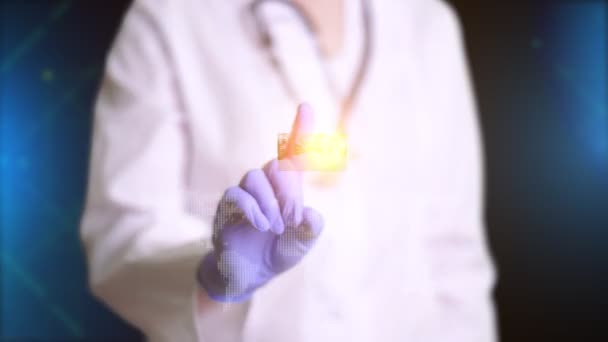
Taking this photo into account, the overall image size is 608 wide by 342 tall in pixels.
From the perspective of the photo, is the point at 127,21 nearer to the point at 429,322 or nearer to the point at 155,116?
the point at 155,116

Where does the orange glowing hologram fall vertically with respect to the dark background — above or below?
above

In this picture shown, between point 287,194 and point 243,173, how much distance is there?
0.16 metres

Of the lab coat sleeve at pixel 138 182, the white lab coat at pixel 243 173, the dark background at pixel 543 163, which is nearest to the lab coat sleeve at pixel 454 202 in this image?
the white lab coat at pixel 243 173

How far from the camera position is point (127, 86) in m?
0.49

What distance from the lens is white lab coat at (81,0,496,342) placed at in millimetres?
437

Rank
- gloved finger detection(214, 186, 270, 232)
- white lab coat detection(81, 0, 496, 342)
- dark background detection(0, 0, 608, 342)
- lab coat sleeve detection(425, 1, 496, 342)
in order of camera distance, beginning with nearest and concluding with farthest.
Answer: gloved finger detection(214, 186, 270, 232), white lab coat detection(81, 0, 496, 342), lab coat sleeve detection(425, 1, 496, 342), dark background detection(0, 0, 608, 342)

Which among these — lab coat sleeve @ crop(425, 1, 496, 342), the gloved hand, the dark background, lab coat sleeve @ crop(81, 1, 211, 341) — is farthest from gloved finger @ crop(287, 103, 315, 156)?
the dark background

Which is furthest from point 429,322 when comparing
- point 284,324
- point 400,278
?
point 284,324

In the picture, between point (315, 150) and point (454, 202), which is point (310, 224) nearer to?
point (315, 150)

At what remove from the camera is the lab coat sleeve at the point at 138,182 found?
1.46 ft

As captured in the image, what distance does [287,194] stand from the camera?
0.30 metres

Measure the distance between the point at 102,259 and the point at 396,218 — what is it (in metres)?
0.28

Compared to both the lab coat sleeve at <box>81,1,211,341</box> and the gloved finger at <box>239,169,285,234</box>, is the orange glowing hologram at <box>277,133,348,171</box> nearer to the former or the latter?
the gloved finger at <box>239,169,285,234</box>

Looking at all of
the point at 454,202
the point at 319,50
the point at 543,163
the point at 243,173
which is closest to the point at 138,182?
the point at 243,173
